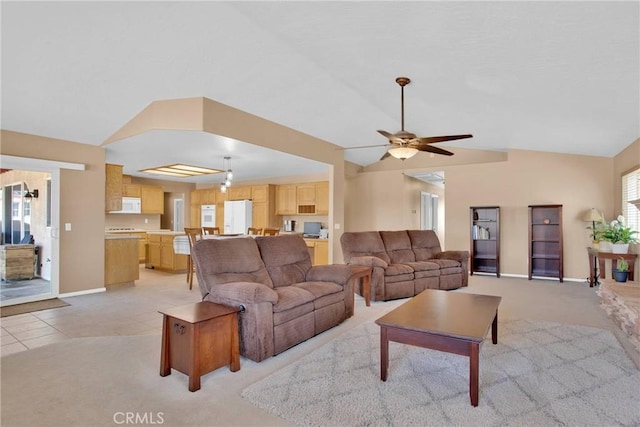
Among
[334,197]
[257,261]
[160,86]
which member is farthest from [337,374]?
[334,197]

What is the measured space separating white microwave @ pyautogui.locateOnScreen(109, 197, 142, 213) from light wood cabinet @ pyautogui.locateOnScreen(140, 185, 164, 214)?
12 centimetres

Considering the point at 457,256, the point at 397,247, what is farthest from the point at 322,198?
the point at 457,256

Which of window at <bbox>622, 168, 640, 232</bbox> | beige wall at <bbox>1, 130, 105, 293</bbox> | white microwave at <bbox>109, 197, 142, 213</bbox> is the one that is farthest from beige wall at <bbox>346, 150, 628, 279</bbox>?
white microwave at <bbox>109, 197, 142, 213</bbox>

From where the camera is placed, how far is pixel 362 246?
206 inches

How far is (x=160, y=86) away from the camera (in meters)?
3.88

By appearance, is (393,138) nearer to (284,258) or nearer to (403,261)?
(284,258)

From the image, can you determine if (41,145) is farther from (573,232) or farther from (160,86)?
(573,232)

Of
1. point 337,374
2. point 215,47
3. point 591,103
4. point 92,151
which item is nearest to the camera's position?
point 337,374

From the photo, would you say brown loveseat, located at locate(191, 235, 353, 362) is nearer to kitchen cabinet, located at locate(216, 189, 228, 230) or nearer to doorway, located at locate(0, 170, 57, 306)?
doorway, located at locate(0, 170, 57, 306)

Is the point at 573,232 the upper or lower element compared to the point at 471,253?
upper

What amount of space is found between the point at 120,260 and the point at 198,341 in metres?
4.15

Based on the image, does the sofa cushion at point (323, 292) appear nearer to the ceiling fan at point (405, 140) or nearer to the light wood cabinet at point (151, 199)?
the ceiling fan at point (405, 140)

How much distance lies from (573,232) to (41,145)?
347 inches

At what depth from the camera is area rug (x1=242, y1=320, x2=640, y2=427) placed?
2.01 m
